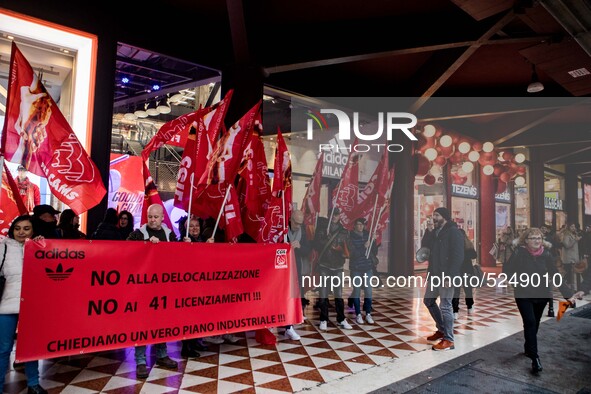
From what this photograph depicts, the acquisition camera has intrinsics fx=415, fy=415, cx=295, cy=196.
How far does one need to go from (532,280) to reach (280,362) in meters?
2.80

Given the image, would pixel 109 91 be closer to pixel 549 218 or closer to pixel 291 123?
Answer: pixel 291 123

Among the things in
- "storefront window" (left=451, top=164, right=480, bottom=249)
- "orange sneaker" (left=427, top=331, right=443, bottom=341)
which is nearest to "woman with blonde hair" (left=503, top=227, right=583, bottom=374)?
"orange sneaker" (left=427, top=331, right=443, bottom=341)

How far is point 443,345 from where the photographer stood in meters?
5.01

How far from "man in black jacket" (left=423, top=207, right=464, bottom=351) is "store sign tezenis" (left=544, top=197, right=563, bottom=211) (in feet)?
→ 49.8

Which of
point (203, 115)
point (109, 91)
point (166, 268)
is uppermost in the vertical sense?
point (109, 91)

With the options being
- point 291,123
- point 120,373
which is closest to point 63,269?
point 120,373

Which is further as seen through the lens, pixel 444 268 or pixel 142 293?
pixel 444 268

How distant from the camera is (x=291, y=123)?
36.0ft

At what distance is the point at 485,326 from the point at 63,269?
5.91 m

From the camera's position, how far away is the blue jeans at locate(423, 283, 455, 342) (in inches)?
192

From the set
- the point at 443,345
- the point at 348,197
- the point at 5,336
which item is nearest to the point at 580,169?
the point at 348,197

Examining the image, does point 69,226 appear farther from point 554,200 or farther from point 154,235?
point 554,200

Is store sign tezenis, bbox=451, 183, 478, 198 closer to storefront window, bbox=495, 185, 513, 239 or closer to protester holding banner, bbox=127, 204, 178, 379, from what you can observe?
storefront window, bbox=495, 185, 513, 239

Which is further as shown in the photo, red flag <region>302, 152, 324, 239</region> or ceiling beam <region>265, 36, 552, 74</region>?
red flag <region>302, 152, 324, 239</region>
